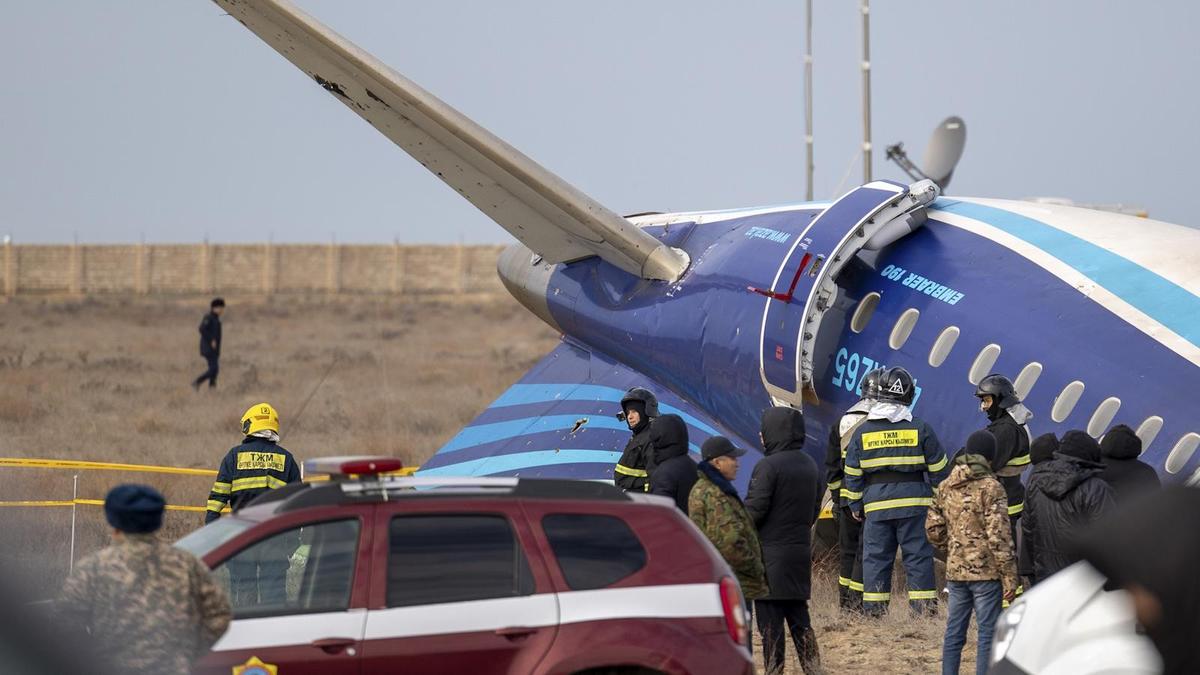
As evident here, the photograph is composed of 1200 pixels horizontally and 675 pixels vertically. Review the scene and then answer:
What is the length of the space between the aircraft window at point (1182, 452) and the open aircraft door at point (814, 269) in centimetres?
392

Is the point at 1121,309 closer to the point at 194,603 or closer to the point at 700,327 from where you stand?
the point at 700,327

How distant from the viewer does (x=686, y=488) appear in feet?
38.8

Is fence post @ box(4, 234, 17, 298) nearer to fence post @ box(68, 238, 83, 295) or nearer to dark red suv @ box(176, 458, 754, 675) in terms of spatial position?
fence post @ box(68, 238, 83, 295)

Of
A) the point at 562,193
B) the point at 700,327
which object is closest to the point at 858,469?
the point at 700,327

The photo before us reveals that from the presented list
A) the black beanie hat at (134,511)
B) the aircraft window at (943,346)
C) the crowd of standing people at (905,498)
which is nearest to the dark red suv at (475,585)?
the black beanie hat at (134,511)

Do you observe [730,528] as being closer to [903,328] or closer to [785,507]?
[785,507]

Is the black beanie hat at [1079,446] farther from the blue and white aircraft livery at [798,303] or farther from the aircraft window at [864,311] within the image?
the aircraft window at [864,311]

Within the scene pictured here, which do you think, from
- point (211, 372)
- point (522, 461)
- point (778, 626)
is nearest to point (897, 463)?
point (778, 626)

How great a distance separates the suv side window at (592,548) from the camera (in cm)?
805

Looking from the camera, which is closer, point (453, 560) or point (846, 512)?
point (453, 560)

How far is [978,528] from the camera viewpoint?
10266 mm

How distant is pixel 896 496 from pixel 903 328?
245 cm

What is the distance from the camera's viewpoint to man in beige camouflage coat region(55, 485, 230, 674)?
7.02 metres

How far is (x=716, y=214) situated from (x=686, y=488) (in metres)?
6.89
